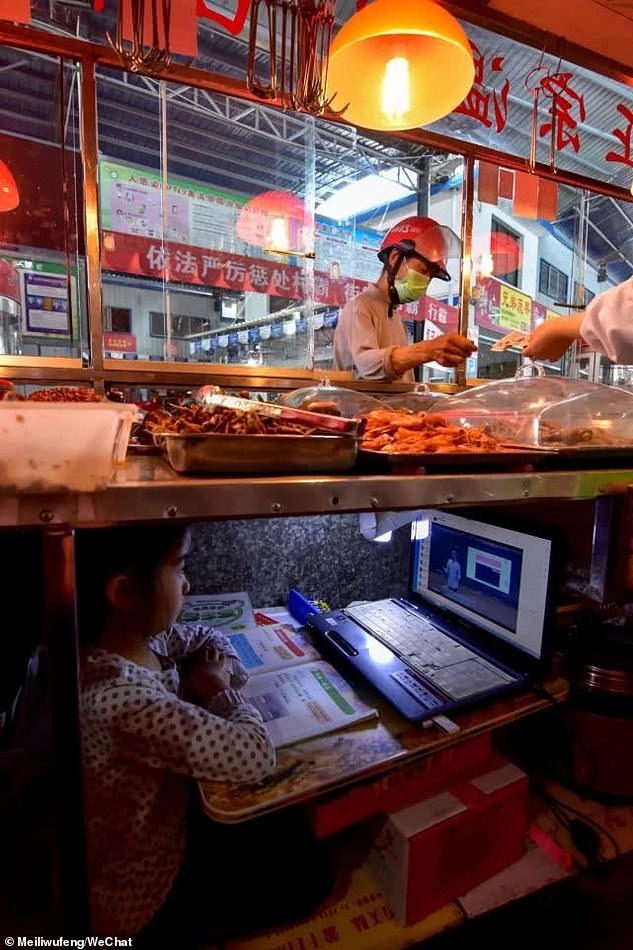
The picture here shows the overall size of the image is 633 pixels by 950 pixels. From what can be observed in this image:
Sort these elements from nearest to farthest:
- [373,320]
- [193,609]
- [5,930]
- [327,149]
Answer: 1. [5,930]
2. [193,609]
3. [373,320]
4. [327,149]

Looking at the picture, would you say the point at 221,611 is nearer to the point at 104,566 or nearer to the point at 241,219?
the point at 104,566

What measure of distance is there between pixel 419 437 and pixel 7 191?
201 centimetres

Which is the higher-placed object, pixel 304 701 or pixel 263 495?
pixel 263 495

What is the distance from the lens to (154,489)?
26.3 inches

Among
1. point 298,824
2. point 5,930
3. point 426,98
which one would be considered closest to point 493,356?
point 426,98

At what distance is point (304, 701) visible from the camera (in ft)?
3.83

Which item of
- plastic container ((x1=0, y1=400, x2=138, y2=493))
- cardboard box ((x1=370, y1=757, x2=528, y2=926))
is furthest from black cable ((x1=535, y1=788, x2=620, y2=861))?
plastic container ((x1=0, y1=400, x2=138, y2=493))

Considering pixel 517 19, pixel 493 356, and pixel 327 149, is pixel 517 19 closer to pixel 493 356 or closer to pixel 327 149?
pixel 327 149

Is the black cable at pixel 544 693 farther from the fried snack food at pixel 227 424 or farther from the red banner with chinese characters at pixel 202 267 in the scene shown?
the red banner with chinese characters at pixel 202 267

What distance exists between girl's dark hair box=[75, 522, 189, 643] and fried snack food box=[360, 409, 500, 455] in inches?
16.9

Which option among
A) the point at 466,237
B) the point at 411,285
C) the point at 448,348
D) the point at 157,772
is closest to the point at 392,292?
the point at 411,285

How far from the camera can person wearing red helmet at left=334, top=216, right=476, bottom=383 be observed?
2301mm

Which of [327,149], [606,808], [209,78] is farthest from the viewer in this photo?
[327,149]

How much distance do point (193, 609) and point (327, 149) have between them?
210 inches
